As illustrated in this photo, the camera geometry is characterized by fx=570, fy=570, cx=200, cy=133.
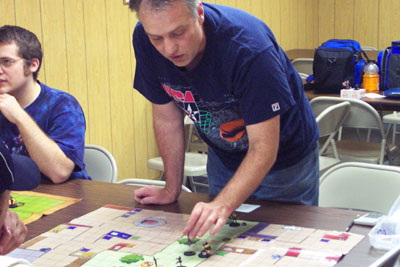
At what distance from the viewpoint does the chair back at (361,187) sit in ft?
6.62

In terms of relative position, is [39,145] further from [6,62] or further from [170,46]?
[170,46]

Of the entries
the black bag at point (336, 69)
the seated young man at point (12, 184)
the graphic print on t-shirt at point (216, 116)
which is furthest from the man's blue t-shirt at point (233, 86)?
the black bag at point (336, 69)

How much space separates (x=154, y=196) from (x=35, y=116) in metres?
0.85

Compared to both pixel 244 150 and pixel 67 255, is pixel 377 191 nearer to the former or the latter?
pixel 244 150

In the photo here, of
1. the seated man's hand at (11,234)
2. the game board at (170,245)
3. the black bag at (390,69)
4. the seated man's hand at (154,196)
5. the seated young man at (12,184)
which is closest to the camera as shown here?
the seated young man at (12,184)

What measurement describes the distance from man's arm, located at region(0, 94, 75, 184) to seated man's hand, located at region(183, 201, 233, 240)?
2.91 ft

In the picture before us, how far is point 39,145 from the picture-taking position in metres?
2.28

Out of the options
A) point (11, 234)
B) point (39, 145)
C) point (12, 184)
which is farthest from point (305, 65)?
point (12, 184)

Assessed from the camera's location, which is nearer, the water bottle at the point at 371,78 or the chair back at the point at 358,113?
the chair back at the point at 358,113

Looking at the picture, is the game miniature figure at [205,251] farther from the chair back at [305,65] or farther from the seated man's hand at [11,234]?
the chair back at [305,65]

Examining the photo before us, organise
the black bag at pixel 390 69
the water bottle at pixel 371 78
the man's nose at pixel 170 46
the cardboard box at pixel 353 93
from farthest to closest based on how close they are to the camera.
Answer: the water bottle at pixel 371 78, the black bag at pixel 390 69, the cardboard box at pixel 353 93, the man's nose at pixel 170 46

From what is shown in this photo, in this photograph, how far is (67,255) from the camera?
1.47 meters

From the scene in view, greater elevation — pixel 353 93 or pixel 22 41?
pixel 22 41

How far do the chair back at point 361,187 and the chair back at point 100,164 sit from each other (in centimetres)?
97
